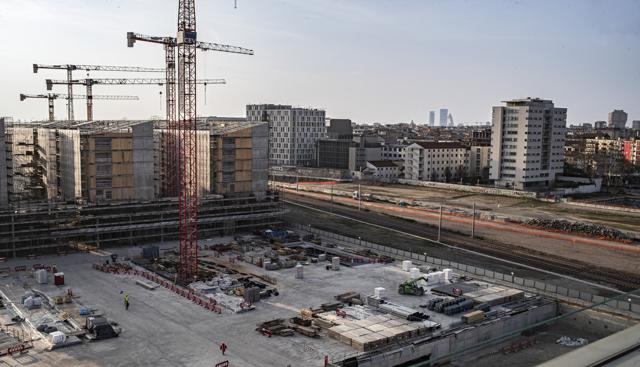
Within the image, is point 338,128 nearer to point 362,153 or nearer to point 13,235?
point 362,153

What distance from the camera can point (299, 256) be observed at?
154ft

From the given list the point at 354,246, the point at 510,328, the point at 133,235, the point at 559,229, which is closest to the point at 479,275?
the point at 510,328

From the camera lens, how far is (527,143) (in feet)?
311

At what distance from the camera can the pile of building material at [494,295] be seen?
3596cm

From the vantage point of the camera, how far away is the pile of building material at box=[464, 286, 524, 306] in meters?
36.0

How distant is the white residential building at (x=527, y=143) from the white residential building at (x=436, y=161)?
38.9ft

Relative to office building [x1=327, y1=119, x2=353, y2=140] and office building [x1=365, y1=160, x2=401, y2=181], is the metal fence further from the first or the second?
office building [x1=327, y1=119, x2=353, y2=140]

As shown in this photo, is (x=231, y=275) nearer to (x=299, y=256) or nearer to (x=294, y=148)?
(x=299, y=256)

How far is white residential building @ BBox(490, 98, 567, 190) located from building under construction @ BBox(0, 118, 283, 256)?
50955 mm

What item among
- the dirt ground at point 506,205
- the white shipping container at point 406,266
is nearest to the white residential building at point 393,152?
the dirt ground at point 506,205

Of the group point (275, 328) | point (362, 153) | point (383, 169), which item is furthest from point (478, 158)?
point (275, 328)

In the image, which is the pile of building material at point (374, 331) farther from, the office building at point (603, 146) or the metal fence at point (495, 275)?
the office building at point (603, 146)

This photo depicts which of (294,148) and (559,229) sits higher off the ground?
(294,148)

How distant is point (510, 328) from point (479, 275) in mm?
9743
